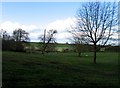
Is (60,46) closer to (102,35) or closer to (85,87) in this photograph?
(102,35)

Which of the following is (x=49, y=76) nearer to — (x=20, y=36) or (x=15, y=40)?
(x=15, y=40)

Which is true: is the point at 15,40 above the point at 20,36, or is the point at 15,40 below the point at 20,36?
below

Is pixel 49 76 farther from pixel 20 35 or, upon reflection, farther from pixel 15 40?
pixel 20 35

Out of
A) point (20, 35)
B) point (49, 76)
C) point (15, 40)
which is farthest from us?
point (20, 35)

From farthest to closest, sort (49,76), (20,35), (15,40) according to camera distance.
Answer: (20,35), (15,40), (49,76)

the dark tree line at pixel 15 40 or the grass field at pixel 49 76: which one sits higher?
the dark tree line at pixel 15 40

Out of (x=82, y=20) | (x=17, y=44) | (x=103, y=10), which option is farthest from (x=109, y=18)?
(x=17, y=44)

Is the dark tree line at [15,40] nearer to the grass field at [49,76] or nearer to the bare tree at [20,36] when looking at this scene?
the bare tree at [20,36]

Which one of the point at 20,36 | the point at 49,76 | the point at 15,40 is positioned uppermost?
the point at 20,36

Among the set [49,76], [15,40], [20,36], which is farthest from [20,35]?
[49,76]

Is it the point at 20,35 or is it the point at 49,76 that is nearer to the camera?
the point at 49,76

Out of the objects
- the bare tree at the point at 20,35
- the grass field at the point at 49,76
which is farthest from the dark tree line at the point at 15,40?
the grass field at the point at 49,76

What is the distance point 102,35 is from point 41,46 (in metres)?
30.7

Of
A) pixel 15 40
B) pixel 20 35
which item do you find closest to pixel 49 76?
pixel 15 40
